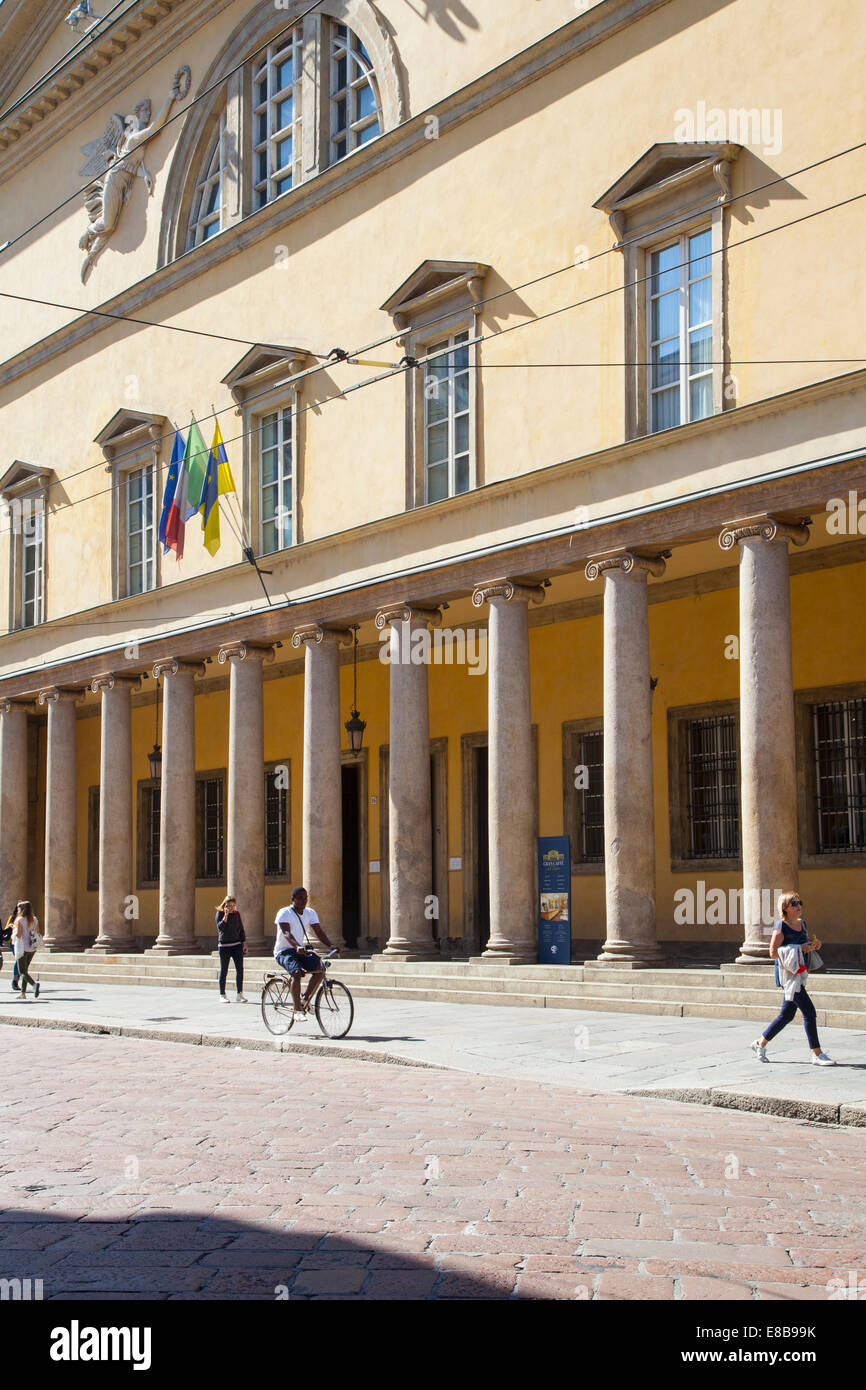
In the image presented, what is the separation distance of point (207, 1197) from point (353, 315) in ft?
61.7

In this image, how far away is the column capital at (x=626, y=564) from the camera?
19094 millimetres

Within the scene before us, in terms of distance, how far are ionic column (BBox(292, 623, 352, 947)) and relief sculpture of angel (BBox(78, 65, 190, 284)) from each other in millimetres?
11879

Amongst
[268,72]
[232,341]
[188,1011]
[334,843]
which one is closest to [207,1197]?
[188,1011]

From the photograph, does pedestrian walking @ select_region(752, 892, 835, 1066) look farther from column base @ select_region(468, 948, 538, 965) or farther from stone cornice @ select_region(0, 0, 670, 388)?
stone cornice @ select_region(0, 0, 670, 388)

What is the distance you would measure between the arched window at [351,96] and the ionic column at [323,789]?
27.5ft

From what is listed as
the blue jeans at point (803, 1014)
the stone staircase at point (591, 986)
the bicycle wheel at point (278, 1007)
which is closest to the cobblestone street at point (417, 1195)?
the blue jeans at point (803, 1014)

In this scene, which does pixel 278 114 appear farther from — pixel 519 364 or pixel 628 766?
pixel 628 766

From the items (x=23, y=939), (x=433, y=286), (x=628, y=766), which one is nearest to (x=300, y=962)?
(x=628, y=766)

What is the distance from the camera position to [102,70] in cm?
3097

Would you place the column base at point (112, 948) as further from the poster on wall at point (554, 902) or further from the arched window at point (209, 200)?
the arched window at point (209, 200)

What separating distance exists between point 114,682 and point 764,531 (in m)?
15.3

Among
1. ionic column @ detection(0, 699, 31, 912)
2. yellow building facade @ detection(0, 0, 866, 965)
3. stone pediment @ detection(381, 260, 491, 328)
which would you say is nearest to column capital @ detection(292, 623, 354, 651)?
yellow building facade @ detection(0, 0, 866, 965)
